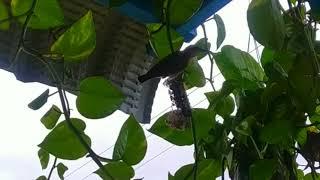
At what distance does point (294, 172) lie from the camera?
463 millimetres

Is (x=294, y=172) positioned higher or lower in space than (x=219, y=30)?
lower

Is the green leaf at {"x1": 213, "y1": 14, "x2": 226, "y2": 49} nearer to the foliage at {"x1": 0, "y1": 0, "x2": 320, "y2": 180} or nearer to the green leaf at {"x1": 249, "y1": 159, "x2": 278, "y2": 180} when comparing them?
the foliage at {"x1": 0, "y1": 0, "x2": 320, "y2": 180}

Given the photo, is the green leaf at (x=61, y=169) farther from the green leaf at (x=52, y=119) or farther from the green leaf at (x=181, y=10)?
the green leaf at (x=181, y=10)

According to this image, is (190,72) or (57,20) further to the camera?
(190,72)

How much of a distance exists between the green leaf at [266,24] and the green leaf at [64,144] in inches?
5.9

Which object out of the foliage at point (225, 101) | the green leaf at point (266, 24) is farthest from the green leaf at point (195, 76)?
the green leaf at point (266, 24)

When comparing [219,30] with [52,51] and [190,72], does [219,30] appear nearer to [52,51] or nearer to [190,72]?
[190,72]

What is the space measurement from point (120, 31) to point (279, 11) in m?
0.20

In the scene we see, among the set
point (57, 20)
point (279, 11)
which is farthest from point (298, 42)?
point (57, 20)

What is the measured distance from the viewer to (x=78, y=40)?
1.19 ft

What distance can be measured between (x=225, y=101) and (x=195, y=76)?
1.6 inches

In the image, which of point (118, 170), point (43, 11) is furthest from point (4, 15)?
point (118, 170)

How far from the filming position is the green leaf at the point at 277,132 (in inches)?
16.4

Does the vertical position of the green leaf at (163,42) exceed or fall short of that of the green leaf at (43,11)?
it falls short
